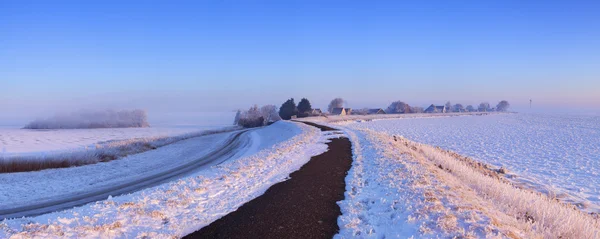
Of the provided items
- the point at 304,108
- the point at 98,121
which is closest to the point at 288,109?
the point at 304,108

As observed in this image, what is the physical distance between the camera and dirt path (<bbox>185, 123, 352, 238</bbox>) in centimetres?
680

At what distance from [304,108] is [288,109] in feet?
15.5

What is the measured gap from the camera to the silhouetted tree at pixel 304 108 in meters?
93.8

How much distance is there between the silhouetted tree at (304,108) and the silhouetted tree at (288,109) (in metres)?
1.44

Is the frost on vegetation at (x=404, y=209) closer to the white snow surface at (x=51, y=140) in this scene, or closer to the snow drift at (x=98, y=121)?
the white snow surface at (x=51, y=140)

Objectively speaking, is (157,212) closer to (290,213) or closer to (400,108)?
(290,213)

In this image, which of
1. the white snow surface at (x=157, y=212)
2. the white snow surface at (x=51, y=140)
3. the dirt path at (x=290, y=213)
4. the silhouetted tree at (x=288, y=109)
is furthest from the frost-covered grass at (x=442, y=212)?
the silhouetted tree at (x=288, y=109)

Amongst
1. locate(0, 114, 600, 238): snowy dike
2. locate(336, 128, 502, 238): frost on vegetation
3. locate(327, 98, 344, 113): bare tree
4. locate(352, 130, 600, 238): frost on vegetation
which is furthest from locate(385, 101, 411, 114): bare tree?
locate(352, 130, 600, 238): frost on vegetation

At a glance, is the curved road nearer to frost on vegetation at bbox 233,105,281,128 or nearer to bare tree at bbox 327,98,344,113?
frost on vegetation at bbox 233,105,281,128

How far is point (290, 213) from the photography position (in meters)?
8.05

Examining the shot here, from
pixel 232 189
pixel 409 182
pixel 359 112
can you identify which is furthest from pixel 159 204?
pixel 359 112

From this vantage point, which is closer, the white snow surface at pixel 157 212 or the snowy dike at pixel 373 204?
the white snow surface at pixel 157 212

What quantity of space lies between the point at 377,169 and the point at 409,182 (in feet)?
10.2

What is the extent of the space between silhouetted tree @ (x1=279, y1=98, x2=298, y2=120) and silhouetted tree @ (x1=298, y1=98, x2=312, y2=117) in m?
1.44
